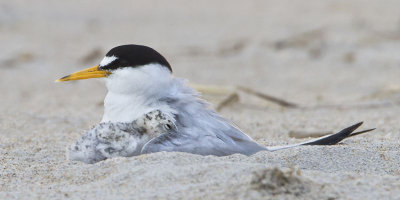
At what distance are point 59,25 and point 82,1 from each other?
5.17ft

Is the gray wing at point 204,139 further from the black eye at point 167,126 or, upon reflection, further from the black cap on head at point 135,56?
the black cap on head at point 135,56

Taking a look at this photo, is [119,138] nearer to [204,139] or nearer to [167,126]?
[167,126]

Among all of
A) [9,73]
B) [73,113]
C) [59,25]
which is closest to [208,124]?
[73,113]

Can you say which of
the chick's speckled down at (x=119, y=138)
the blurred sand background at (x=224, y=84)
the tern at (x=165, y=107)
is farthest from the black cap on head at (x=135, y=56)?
the blurred sand background at (x=224, y=84)

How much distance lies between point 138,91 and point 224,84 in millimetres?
4338

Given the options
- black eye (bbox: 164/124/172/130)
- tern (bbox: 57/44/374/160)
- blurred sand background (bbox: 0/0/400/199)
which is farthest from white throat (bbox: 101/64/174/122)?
blurred sand background (bbox: 0/0/400/199)

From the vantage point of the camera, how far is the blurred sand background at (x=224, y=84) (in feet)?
10.1

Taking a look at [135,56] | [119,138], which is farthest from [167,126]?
[135,56]

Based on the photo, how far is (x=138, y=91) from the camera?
3822 mm

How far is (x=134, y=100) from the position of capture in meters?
3.81

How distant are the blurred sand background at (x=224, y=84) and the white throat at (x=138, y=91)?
1.29 feet

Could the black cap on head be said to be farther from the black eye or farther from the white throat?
the black eye

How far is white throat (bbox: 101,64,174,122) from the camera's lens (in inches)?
149

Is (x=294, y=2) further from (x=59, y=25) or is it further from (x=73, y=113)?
(x=73, y=113)
